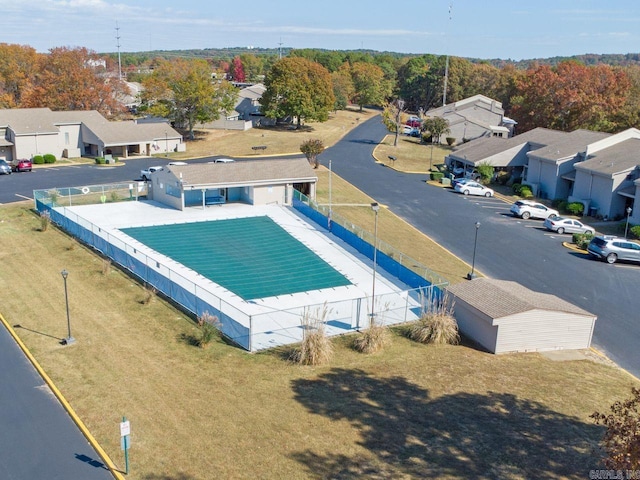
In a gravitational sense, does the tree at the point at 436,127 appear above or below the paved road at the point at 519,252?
above

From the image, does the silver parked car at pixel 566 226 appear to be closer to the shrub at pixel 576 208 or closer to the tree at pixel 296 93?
the shrub at pixel 576 208

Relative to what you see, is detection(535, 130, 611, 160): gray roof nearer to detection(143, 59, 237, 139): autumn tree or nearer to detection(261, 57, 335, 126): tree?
detection(261, 57, 335, 126): tree

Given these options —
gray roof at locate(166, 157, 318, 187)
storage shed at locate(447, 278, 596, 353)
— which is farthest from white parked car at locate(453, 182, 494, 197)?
storage shed at locate(447, 278, 596, 353)

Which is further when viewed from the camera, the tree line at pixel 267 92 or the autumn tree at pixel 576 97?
the tree line at pixel 267 92

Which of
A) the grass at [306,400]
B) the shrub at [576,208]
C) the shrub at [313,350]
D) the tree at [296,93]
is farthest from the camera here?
the tree at [296,93]

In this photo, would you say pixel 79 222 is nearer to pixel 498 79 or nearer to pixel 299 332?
pixel 299 332

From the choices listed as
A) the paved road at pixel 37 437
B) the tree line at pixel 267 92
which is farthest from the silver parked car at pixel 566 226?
the paved road at pixel 37 437
